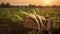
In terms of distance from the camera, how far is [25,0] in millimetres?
1622

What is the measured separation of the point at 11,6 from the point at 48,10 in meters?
0.40

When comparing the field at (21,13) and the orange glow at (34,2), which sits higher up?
the orange glow at (34,2)

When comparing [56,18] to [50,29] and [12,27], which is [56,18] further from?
[12,27]

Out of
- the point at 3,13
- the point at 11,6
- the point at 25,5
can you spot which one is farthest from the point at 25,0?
the point at 3,13

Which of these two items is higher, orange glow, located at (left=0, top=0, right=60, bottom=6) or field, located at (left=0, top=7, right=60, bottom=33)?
orange glow, located at (left=0, top=0, right=60, bottom=6)

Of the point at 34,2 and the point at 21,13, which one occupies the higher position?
the point at 34,2

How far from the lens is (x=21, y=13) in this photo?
160 cm

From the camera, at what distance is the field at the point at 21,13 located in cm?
159

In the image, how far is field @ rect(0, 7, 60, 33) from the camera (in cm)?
159

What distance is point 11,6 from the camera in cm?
161

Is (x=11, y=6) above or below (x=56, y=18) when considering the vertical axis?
above

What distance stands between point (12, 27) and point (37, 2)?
14.6 inches

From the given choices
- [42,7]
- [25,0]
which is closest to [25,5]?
[25,0]

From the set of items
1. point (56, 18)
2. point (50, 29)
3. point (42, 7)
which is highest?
point (42, 7)
